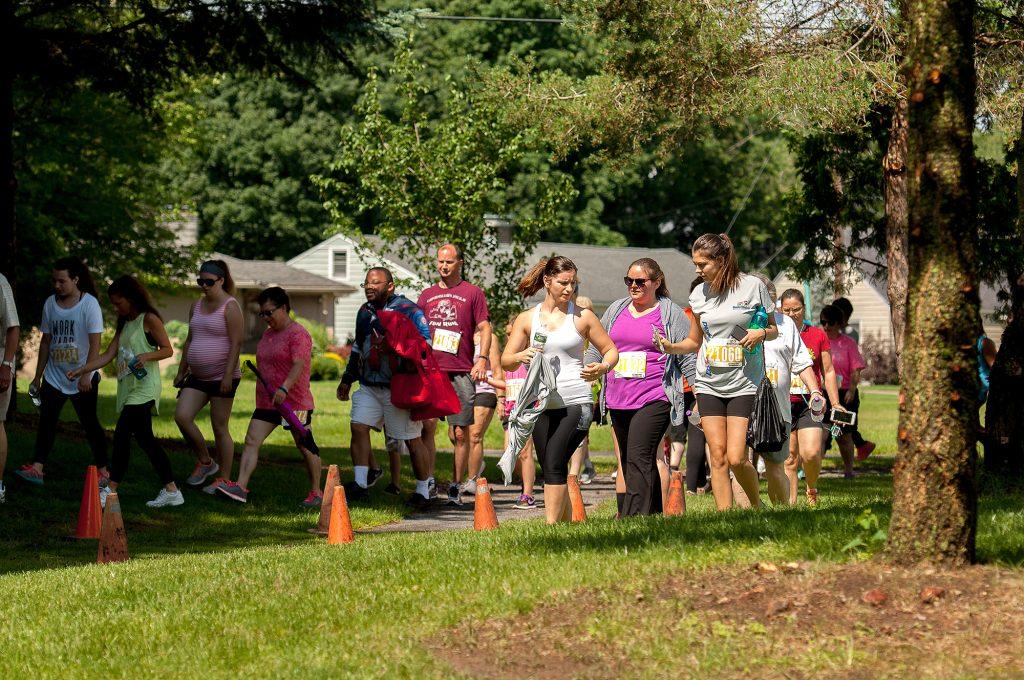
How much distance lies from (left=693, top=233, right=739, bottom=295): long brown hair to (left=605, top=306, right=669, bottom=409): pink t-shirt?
1.78 feet

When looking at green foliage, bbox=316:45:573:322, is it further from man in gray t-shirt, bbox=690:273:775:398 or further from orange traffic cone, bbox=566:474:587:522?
man in gray t-shirt, bbox=690:273:775:398

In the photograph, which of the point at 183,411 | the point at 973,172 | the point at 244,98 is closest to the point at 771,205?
the point at 244,98

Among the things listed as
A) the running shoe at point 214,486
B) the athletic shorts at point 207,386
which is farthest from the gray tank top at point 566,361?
the running shoe at point 214,486

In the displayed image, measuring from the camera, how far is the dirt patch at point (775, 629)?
4.90m

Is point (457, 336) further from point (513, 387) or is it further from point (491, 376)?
point (513, 387)

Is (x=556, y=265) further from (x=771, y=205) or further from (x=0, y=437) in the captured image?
(x=771, y=205)

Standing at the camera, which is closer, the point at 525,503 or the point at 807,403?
the point at 807,403

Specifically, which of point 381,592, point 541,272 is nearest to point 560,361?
point 541,272

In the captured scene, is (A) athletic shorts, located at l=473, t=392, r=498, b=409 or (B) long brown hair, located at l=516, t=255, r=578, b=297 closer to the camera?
(B) long brown hair, located at l=516, t=255, r=578, b=297

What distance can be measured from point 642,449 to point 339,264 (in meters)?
57.8

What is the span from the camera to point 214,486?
12.4m

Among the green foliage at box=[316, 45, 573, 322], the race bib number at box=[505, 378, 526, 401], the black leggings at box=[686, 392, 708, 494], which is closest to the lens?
the race bib number at box=[505, 378, 526, 401]

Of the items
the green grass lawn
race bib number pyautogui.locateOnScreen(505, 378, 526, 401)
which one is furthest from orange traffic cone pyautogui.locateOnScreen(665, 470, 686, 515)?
race bib number pyautogui.locateOnScreen(505, 378, 526, 401)

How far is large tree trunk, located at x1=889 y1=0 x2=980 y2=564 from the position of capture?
5.68m
